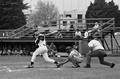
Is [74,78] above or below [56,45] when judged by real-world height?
above

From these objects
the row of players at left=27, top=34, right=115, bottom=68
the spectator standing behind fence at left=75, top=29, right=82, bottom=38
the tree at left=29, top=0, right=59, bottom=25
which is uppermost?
the row of players at left=27, top=34, right=115, bottom=68

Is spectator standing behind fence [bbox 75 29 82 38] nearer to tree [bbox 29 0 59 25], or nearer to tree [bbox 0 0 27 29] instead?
tree [bbox 0 0 27 29]

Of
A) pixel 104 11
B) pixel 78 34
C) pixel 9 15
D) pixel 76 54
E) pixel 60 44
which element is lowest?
pixel 60 44

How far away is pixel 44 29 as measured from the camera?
34312 millimetres

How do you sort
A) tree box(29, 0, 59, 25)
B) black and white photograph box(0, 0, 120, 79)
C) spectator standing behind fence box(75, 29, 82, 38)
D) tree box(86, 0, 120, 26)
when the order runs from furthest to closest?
tree box(29, 0, 59, 25) < tree box(86, 0, 120, 26) < spectator standing behind fence box(75, 29, 82, 38) < black and white photograph box(0, 0, 120, 79)

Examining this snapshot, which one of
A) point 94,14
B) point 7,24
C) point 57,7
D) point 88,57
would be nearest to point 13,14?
point 7,24

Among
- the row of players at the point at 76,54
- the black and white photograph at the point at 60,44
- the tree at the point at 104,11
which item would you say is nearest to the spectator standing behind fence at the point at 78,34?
the black and white photograph at the point at 60,44

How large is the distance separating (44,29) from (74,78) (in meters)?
21.9

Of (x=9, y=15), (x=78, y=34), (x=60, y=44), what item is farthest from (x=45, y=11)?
(x=78, y=34)

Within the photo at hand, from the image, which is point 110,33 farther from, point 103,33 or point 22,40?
point 22,40

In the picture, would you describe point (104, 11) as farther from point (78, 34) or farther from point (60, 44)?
point (78, 34)

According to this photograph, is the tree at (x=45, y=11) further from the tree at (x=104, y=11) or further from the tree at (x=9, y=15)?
the tree at (x=9, y=15)

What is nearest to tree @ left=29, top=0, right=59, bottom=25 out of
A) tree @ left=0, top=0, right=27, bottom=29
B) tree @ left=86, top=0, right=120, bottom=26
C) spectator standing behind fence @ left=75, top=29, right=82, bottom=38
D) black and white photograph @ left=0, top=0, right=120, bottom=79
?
black and white photograph @ left=0, top=0, right=120, bottom=79

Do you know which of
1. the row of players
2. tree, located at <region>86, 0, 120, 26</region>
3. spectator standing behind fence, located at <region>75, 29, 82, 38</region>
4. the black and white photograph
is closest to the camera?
the black and white photograph
